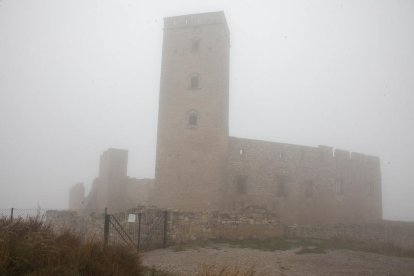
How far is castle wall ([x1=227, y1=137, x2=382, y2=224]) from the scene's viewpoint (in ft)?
80.1

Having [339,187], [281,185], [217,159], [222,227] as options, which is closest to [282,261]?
[222,227]

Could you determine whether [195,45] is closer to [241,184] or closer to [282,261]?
[241,184]

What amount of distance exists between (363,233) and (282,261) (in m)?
11.1

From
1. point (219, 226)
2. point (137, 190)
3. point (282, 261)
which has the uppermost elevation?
point (137, 190)

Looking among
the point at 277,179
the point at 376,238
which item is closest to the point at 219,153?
the point at 277,179

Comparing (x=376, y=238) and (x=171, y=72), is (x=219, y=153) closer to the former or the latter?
(x=171, y=72)

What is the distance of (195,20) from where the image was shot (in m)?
24.5

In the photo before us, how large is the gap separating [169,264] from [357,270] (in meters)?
5.71

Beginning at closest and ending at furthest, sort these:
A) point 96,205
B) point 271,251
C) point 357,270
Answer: point 357,270 < point 271,251 < point 96,205

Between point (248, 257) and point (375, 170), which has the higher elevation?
point (375, 170)

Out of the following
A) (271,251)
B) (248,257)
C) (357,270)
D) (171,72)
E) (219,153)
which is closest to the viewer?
(357,270)

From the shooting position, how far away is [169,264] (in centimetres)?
1087

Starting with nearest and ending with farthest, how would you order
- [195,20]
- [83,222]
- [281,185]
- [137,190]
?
[83,222] < [195,20] < [281,185] < [137,190]

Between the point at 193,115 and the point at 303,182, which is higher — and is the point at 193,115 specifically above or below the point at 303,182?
above
